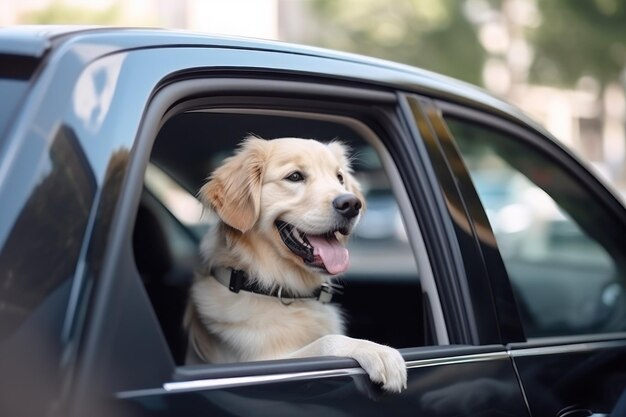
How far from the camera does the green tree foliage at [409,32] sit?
926 inches

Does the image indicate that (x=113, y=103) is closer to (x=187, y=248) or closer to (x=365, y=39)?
(x=187, y=248)

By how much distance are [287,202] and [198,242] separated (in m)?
1.42

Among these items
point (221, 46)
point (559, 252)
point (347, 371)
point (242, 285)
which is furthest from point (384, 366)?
point (559, 252)

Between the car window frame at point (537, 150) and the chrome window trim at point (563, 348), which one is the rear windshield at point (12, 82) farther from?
the chrome window trim at point (563, 348)

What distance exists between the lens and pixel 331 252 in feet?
9.46

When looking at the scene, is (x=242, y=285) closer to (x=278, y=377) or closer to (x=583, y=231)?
(x=278, y=377)

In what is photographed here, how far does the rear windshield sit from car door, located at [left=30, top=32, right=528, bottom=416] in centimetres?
8

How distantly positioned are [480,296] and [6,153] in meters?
1.37

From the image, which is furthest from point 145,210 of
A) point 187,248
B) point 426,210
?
point 426,210

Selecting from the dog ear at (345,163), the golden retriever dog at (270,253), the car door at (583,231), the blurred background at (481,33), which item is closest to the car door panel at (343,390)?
the car door at (583,231)

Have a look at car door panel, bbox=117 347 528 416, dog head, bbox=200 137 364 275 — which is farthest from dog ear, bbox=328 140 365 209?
car door panel, bbox=117 347 528 416

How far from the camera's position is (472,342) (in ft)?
8.21

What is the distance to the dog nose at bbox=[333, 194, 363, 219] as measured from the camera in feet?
9.50

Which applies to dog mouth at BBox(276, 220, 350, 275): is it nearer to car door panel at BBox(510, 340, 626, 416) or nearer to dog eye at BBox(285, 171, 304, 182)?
dog eye at BBox(285, 171, 304, 182)
